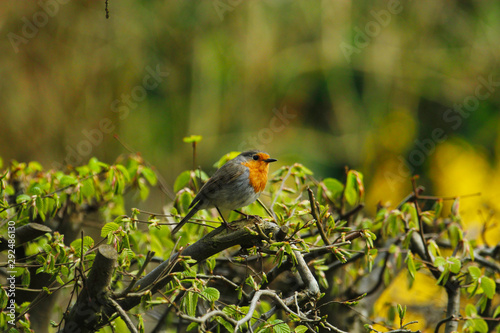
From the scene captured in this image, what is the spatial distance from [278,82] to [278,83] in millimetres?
16

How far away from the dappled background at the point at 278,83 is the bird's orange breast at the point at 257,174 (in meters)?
2.74

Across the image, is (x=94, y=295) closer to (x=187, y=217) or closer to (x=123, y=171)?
(x=187, y=217)

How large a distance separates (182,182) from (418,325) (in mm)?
1915

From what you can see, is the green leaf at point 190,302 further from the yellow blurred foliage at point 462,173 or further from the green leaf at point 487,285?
the yellow blurred foliage at point 462,173

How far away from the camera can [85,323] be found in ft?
4.80

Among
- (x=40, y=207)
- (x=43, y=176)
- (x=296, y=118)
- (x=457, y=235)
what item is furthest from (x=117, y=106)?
(x=457, y=235)

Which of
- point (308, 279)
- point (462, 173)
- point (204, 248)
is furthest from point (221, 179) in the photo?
point (462, 173)

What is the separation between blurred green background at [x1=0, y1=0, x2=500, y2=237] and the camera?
507cm

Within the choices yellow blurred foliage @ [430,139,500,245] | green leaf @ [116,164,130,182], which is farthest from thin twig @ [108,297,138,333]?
yellow blurred foliage @ [430,139,500,245]

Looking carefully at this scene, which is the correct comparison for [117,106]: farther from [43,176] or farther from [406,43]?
[406,43]

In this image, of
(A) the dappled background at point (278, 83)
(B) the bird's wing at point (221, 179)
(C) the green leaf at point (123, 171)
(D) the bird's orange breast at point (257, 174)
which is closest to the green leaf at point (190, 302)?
(B) the bird's wing at point (221, 179)

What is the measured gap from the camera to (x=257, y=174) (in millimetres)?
2121

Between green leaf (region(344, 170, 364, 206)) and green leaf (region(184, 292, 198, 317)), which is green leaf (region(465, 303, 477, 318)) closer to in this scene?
green leaf (region(344, 170, 364, 206))

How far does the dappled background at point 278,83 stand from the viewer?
5.07 metres
